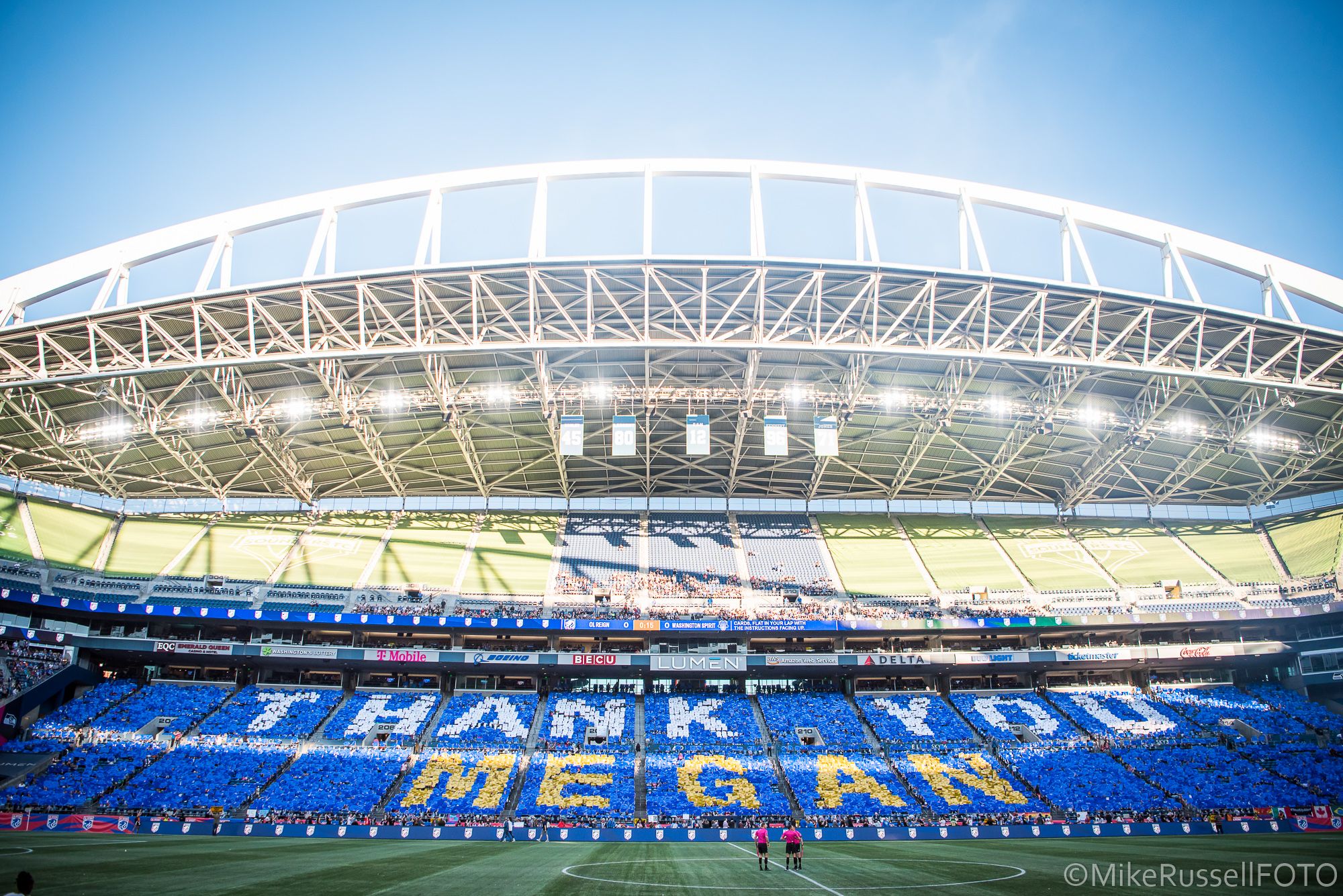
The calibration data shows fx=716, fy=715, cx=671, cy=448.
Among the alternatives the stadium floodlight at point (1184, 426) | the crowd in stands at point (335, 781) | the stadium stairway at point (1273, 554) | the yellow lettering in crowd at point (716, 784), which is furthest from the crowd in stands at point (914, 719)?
the crowd in stands at point (335, 781)

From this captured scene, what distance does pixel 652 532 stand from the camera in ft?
180

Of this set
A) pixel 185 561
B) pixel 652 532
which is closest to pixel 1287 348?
pixel 652 532

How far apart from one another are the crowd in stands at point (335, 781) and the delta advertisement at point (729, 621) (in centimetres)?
787

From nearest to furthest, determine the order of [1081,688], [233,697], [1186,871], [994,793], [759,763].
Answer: [1186,871] < [994,793] < [759,763] < [233,697] < [1081,688]

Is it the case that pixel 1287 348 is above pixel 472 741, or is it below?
above

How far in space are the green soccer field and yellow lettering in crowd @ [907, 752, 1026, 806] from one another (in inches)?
355

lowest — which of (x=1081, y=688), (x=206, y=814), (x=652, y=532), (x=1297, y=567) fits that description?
(x=206, y=814)

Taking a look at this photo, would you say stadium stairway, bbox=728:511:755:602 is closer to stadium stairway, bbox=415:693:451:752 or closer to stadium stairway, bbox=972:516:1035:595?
stadium stairway, bbox=972:516:1035:595

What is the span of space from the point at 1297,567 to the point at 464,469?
57.6 m

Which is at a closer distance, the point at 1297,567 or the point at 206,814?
the point at 206,814

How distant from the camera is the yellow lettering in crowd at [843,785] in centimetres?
3628

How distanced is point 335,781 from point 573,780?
12.1 m

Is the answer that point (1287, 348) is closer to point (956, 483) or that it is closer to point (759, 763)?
point (956, 483)

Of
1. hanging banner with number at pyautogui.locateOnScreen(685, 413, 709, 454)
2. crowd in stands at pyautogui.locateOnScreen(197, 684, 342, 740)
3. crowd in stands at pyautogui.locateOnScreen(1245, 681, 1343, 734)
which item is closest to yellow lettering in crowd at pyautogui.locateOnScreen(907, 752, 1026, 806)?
crowd in stands at pyautogui.locateOnScreen(1245, 681, 1343, 734)
